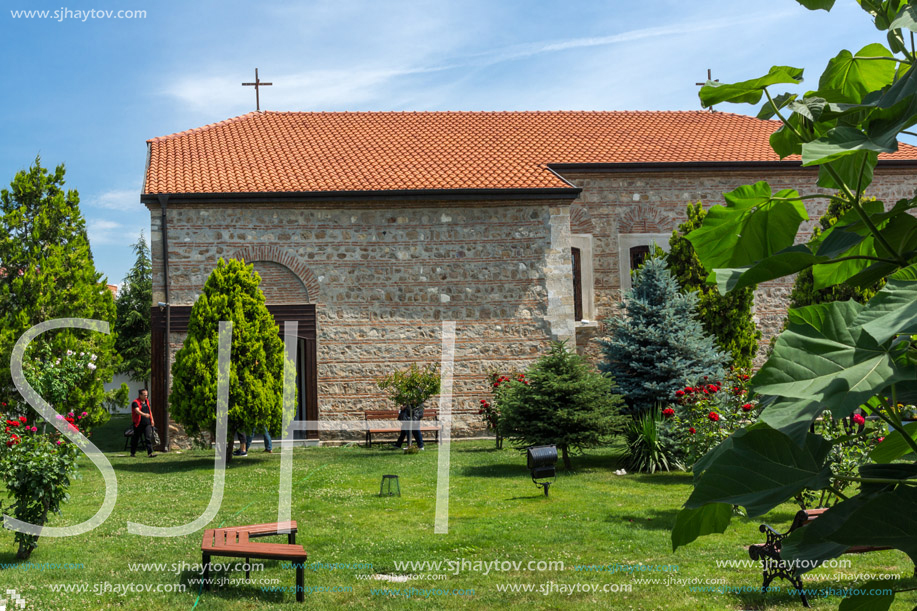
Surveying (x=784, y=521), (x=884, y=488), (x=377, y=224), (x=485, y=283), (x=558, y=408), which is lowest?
(x=784, y=521)

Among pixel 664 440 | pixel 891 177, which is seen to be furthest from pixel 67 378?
pixel 891 177

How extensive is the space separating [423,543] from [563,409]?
16.6 feet

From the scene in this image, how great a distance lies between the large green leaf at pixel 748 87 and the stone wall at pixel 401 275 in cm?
1580

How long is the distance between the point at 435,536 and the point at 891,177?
57.4 ft

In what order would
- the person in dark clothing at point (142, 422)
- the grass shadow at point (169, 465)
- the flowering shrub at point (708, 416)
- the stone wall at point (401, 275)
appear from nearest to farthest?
the flowering shrub at point (708, 416)
the grass shadow at point (169, 465)
the person in dark clothing at point (142, 422)
the stone wall at point (401, 275)

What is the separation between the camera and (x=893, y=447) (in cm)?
129

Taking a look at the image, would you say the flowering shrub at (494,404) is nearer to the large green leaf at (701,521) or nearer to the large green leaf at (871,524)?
the large green leaf at (701,521)

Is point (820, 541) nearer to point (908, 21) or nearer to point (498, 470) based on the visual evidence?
point (908, 21)

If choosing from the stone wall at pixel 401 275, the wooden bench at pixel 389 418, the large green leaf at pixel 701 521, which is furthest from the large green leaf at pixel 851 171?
the stone wall at pixel 401 275

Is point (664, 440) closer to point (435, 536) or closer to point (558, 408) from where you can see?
point (558, 408)

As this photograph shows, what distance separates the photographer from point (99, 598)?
5.75 metres

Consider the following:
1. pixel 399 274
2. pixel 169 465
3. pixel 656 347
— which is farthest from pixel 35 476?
pixel 399 274

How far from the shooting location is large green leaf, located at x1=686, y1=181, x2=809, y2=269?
1287 millimetres

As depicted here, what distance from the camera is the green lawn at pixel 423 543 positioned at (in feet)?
19.1
